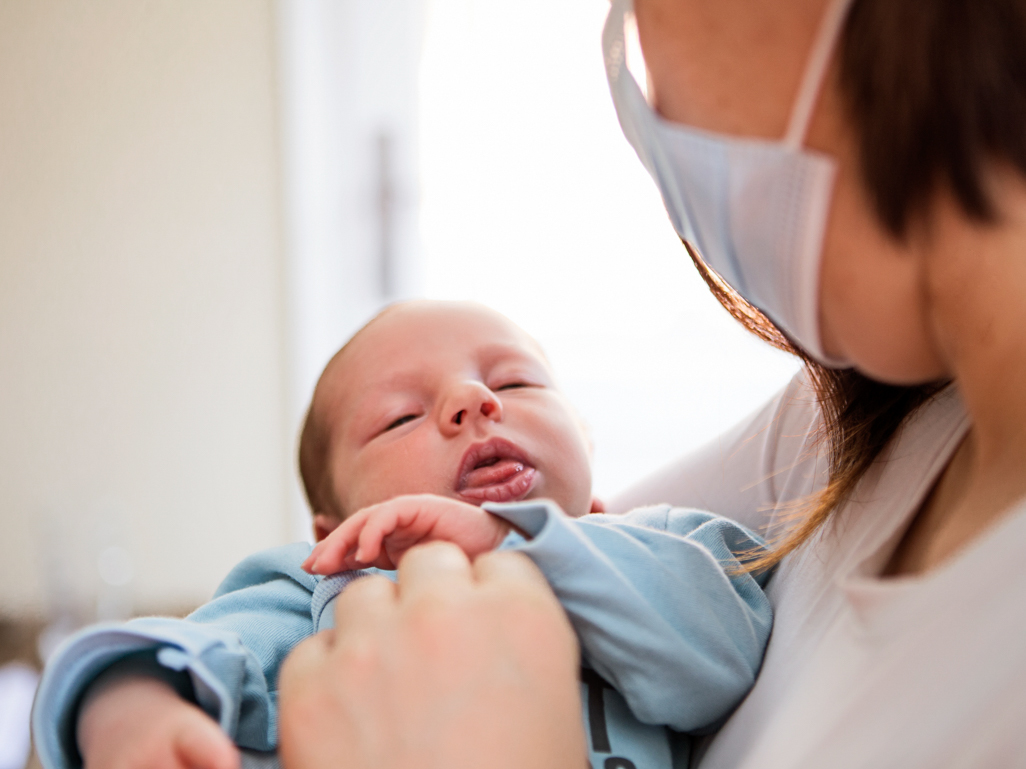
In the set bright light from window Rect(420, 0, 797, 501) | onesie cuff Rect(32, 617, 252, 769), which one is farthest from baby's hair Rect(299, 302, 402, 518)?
bright light from window Rect(420, 0, 797, 501)

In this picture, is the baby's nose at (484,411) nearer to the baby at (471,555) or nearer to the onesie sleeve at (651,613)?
the baby at (471,555)

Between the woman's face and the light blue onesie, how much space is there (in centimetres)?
27

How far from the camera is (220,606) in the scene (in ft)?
2.97

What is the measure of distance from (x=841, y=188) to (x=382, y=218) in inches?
110

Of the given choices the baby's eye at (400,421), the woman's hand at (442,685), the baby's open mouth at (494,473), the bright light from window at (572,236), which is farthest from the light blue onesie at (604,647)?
the bright light from window at (572,236)

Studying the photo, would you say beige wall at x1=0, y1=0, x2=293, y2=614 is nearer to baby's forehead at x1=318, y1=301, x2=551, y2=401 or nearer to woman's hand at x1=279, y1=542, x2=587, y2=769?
baby's forehead at x1=318, y1=301, x2=551, y2=401

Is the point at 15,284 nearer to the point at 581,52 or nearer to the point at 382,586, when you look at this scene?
the point at 581,52

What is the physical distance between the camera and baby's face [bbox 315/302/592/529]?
3.46 feet

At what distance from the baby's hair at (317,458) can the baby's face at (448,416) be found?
0.04 feet

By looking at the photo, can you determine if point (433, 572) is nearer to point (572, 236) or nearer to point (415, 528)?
point (415, 528)

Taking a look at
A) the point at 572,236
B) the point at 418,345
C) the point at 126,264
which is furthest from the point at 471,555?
the point at 126,264

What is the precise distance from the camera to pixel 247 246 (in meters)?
3.14

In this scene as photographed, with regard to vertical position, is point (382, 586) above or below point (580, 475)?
above

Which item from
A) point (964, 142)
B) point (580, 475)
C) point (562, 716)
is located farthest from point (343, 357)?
point (964, 142)
